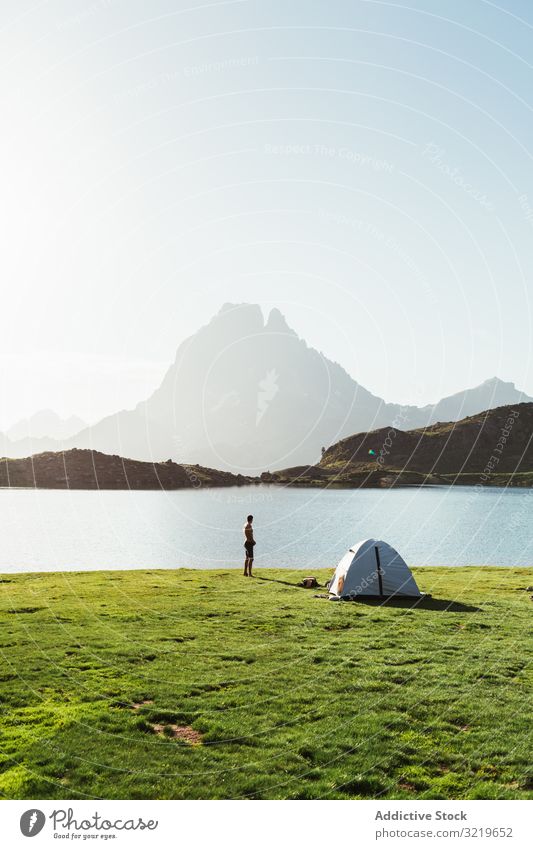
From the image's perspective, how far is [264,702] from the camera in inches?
619

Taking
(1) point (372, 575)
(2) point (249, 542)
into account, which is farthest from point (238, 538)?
(1) point (372, 575)

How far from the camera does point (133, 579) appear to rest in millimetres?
41875

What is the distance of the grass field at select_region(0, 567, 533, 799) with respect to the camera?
11.6 metres

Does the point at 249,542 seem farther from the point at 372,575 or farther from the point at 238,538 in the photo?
the point at 238,538

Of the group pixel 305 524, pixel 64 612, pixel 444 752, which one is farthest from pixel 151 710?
pixel 305 524

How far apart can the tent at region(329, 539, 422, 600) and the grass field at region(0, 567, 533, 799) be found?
7.35ft

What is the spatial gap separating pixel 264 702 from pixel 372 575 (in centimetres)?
1762

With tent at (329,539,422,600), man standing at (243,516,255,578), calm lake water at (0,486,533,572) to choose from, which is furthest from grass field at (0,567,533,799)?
calm lake water at (0,486,533,572)

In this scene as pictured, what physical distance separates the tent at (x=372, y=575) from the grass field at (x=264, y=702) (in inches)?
88.2

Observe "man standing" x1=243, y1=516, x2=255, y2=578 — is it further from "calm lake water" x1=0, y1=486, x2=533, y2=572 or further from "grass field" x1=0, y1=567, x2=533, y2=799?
"calm lake water" x1=0, y1=486, x2=533, y2=572
